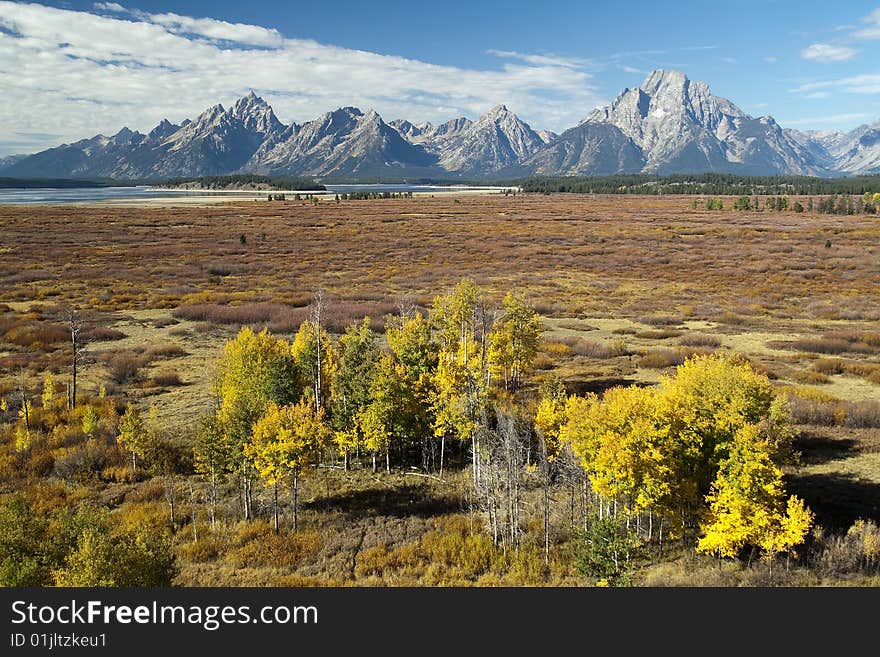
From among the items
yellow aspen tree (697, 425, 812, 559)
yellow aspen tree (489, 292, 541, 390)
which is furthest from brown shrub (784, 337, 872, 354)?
yellow aspen tree (697, 425, 812, 559)

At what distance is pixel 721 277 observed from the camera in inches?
2815

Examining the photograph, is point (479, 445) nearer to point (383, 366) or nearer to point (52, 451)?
point (383, 366)

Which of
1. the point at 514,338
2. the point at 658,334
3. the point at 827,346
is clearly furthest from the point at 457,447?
the point at 827,346

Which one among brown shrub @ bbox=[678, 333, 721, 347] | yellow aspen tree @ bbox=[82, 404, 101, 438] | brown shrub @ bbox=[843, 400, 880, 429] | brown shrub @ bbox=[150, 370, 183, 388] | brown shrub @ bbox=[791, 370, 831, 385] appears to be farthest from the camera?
brown shrub @ bbox=[678, 333, 721, 347]

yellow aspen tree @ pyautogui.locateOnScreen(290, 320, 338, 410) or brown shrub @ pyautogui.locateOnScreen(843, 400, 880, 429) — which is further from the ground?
yellow aspen tree @ pyautogui.locateOnScreen(290, 320, 338, 410)

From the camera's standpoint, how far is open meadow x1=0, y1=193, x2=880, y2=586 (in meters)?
16.4

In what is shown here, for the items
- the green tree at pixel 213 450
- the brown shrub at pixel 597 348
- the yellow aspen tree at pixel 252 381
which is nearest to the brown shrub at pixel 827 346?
the brown shrub at pixel 597 348

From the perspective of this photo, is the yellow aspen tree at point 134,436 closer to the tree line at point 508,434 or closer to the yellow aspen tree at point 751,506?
the tree line at point 508,434

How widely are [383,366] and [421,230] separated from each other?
103 m

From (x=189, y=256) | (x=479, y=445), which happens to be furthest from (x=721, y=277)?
(x=189, y=256)

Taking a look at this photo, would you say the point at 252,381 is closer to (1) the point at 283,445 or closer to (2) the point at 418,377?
(1) the point at 283,445

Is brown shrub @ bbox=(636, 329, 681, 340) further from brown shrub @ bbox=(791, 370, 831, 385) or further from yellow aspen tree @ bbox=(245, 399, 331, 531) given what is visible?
yellow aspen tree @ bbox=(245, 399, 331, 531)

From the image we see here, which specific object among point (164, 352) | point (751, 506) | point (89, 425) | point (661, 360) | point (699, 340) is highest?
point (699, 340)

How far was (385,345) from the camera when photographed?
40812 mm
